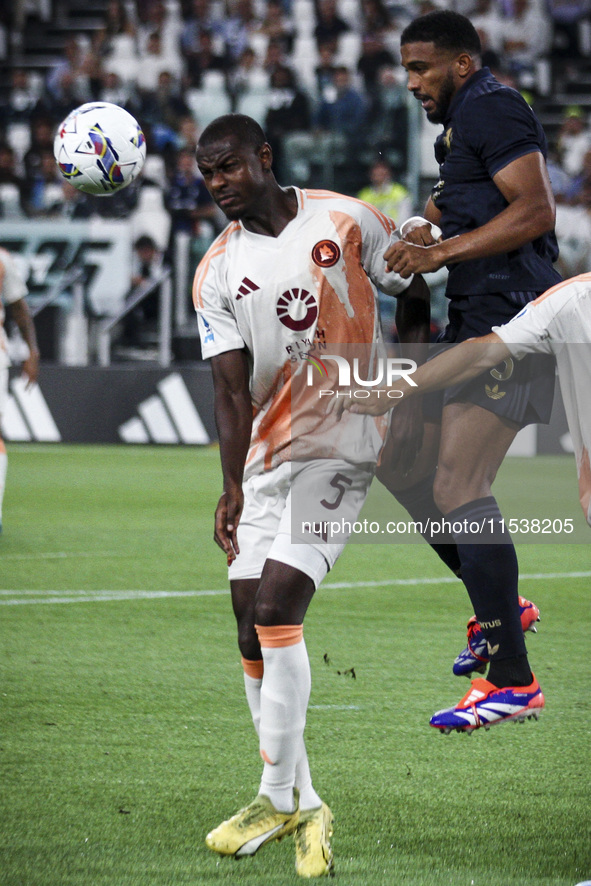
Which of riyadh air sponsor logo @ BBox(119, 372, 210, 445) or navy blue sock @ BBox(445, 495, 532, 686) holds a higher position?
navy blue sock @ BBox(445, 495, 532, 686)

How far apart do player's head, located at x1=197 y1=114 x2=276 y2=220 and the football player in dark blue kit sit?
46 centimetres

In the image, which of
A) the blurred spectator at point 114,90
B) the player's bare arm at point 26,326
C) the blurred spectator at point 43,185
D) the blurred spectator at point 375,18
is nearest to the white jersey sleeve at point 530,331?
the player's bare arm at point 26,326

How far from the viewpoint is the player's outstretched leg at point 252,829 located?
11.6 feet

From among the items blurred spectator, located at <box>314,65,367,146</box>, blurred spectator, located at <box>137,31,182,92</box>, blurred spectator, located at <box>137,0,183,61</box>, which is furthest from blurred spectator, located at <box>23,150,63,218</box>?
blurred spectator, located at <box>314,65,367,146</box>

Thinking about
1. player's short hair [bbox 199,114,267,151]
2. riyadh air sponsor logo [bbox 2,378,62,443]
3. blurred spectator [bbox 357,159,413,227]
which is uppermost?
player's short hair [bbox 199,114,267,151]

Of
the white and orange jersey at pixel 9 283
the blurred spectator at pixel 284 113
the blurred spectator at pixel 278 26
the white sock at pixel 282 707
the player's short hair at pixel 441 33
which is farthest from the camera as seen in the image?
the blurred spectator at pixel 278 26

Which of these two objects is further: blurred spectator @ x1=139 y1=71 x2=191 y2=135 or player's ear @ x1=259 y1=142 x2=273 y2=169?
blurred spectator @ x1=139 y1=71 x2=191 y2=135

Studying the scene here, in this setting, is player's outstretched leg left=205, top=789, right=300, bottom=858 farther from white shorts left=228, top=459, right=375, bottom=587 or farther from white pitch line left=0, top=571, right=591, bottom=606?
white pitch line left=0, top=571, right=591, bottom=606

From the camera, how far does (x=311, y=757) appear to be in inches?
175

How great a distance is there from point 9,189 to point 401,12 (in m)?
6.18

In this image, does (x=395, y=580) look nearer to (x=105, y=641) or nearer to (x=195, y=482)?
(x=105, y=641)

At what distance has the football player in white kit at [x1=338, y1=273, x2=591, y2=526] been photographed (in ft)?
11.8

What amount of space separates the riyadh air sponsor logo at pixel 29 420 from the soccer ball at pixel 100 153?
10.8 meters

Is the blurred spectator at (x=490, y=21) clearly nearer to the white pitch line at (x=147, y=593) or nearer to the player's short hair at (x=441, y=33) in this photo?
the white pitch line at (x=147, y=593)
